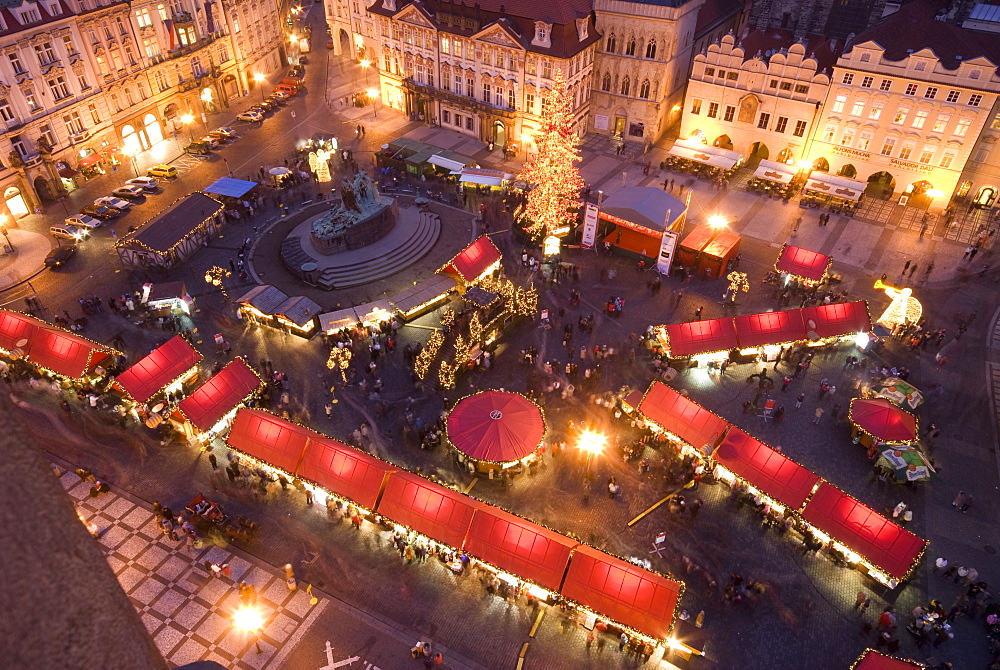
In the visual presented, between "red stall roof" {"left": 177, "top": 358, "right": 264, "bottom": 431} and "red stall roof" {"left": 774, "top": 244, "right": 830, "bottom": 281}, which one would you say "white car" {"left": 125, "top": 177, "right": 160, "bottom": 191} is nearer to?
"red stall roof" {"left": 177, "top": 358, "right": 264, "bottom": 431}

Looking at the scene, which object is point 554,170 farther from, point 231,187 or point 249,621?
point 249,621

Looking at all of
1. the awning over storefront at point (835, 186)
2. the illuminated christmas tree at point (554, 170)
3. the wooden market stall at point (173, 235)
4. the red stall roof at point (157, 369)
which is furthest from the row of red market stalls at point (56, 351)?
the awning over storefront at point (835, 186)

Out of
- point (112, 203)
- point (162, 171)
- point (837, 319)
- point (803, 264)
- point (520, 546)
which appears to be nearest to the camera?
point (520, 546)

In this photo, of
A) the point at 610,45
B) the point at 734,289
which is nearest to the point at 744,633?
the point at 734,289

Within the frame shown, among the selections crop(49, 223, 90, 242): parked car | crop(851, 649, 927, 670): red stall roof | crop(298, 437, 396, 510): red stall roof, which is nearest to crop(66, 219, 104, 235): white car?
crop(49, 223, 90, 242): parked car

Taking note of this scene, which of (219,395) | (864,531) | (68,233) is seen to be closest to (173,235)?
(68,233)

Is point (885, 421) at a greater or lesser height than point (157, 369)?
greater
